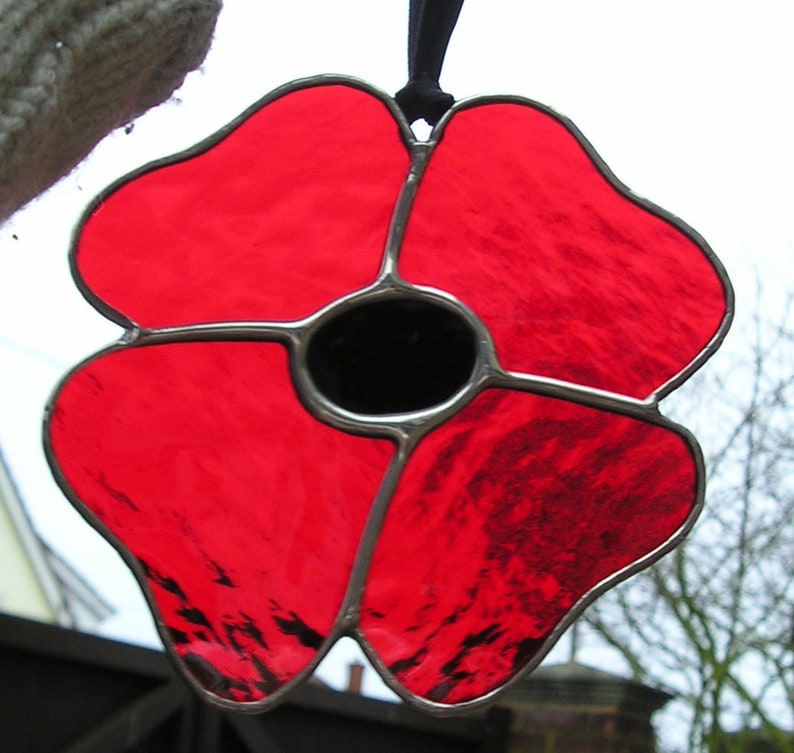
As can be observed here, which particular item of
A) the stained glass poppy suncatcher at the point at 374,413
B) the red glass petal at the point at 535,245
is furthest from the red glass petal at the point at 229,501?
the red glass petal at the point at 535,245

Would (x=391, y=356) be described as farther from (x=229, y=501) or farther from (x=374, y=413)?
(x=229, y=501)

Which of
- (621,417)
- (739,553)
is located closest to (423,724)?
(739,553)

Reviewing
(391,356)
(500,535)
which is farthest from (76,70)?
(500,535)

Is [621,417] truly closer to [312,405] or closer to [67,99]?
[312,405]

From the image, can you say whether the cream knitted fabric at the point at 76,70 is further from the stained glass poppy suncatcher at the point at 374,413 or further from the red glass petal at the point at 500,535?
the red glass petal at the point at 500,535

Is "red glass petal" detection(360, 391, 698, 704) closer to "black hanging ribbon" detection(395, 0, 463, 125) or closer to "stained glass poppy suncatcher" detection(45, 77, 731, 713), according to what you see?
"stained glass poppy suncatcher" detection(45, 77, 731, 713)
